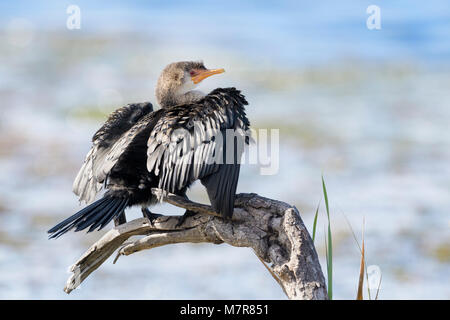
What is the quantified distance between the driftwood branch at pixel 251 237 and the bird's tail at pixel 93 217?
20 cm

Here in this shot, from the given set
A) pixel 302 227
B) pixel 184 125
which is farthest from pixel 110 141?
pixel 302 227

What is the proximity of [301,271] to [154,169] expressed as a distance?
1.05 metres

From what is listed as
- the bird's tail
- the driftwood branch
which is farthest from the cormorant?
the driftwood branch

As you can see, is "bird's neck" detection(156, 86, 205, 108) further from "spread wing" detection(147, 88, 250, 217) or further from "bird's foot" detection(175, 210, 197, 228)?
"bird's foot" detection(175, 210, 197, 228)

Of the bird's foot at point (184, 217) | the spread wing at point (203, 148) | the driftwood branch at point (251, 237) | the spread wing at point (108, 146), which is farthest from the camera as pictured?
the spread wing at point (108, 146)

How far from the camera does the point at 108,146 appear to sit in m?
4.06

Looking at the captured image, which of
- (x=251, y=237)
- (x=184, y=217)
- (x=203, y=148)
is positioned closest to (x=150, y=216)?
(x=184, y=217)

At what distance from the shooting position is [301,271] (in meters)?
3.25

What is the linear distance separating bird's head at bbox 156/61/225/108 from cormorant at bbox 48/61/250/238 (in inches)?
1.7

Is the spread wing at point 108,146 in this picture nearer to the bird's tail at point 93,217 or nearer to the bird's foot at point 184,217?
the bird's tail at point 93,217

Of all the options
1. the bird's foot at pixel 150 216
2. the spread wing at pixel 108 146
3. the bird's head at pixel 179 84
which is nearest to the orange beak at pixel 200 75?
the bird's head at pixel 179 84

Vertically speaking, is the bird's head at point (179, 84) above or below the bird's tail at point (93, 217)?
above

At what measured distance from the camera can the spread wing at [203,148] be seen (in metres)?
3.48
